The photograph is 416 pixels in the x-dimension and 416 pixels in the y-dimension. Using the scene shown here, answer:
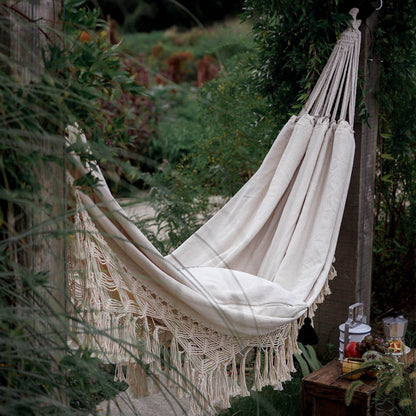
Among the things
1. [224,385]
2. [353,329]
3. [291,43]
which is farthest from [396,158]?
[224,385]

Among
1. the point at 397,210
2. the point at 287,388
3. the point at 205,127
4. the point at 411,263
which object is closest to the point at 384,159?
the point at 397,210

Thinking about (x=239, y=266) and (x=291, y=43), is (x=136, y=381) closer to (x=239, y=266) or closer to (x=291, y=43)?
(x=239, y=266)

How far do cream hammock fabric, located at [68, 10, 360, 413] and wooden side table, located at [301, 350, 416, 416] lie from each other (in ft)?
0.63

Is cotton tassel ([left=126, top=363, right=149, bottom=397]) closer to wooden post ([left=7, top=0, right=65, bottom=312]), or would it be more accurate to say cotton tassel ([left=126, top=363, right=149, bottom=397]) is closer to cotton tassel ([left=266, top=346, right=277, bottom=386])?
cotton tassel ([left=266, top=346, right=277, bottom=386])

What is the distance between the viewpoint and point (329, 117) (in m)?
2.34

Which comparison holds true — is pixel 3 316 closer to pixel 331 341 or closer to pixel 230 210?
pixel 230 210

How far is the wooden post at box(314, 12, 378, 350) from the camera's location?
251cm

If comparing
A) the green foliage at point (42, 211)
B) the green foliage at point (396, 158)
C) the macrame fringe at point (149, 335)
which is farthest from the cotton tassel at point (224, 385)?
the green foliage at point (396, 158)

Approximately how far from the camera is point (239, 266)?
2268 mm

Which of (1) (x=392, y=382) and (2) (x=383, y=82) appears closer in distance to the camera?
(1) (x=392, y=382)

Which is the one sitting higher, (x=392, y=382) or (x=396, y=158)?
(x=396, y=158)

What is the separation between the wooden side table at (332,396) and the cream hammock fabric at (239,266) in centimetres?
19

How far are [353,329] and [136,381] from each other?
3.19 feet

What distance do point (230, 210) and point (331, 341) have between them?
760mm
